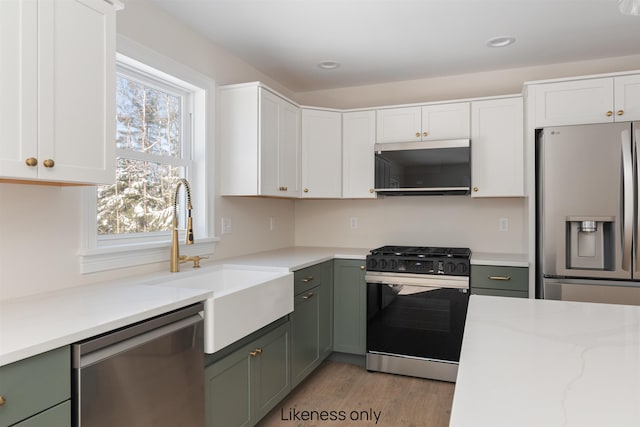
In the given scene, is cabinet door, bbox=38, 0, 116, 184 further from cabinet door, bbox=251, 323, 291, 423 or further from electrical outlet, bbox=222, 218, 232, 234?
electrical outlet, bbox=222, 218, 232, 234

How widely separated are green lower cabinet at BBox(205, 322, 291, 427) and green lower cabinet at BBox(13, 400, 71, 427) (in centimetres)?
65

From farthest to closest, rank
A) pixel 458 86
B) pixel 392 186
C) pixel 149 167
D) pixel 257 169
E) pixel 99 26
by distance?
1. pixel 458 86
2. pixel 392 186
3. pixel 257 169
4. pixel 149 167
5. pixel 99 26

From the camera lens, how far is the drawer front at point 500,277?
116 inches

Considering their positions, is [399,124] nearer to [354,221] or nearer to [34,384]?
[354,221]

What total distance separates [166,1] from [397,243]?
259 cm

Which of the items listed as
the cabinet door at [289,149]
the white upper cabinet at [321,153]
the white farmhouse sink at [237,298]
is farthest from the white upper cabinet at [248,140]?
the white farmhouse sink at [237,298]

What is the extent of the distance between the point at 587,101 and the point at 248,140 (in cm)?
230

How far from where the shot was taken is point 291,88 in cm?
405

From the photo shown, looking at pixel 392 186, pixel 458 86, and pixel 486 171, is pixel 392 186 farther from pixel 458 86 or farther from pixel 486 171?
pixel 458 86

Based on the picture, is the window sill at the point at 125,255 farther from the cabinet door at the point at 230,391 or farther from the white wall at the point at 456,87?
the white wall at the point at 456,87

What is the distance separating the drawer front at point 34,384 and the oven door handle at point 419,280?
229 centimetres

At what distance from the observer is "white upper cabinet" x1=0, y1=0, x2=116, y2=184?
1380 mm

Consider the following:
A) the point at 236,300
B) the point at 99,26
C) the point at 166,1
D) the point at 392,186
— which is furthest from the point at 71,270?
the point at 392,186

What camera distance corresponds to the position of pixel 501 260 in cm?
301
